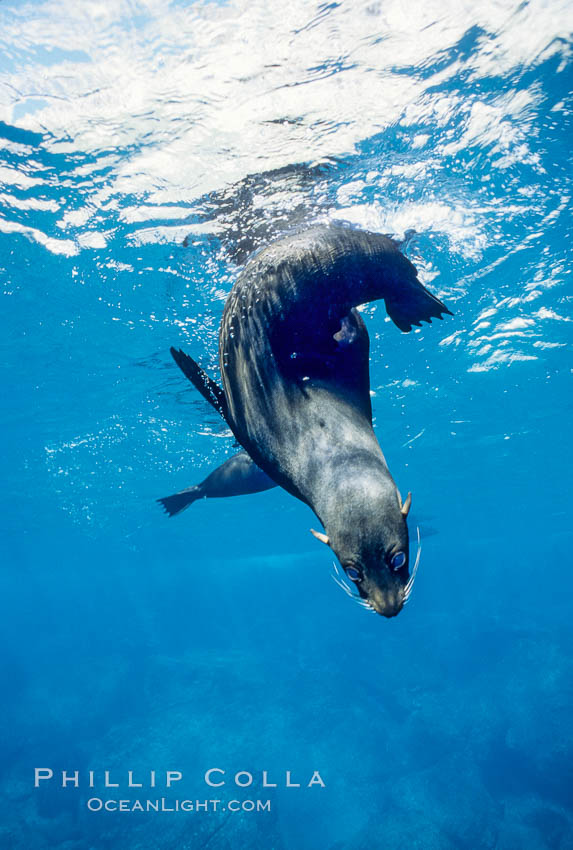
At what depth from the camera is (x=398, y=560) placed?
140 cm

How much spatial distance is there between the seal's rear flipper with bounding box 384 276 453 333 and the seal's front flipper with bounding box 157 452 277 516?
3.50 meters

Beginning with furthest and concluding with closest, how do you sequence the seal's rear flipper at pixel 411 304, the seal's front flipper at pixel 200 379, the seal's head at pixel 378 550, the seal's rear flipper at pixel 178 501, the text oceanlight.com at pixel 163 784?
1. the text oceanlight.com at pixel 163 784
2. the seal's rear flipper at pixel 178 501
3. the seal's rear flipper at pixel 411 304
4. the seal's front flipper at pixel 200 379
5. the seal's head at pixel 378 550

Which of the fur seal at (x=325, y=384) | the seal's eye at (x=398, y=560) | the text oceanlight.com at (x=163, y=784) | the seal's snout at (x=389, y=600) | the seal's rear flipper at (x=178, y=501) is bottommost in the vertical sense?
the text oceanlight.com at (x=163, y=784)

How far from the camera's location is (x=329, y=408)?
186 centimetres

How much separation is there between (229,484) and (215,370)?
544cm

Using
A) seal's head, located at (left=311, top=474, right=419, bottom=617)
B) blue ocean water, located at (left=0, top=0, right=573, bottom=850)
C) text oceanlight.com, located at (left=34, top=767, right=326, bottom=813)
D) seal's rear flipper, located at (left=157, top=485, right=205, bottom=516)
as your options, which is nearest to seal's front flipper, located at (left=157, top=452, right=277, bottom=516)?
seal's rear flipper, located at (left=157, top=485, right=205, bottom=516)

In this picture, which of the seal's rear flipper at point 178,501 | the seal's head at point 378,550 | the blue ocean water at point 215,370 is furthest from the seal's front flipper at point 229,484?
the seal's head at point 378,550

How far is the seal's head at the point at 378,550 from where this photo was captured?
54.0 inches

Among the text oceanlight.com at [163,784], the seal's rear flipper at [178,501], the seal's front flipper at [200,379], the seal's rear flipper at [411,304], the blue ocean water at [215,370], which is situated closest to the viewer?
the seal's front flipper at [200,379]

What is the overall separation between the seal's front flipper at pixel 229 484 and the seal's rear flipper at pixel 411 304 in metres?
3.50

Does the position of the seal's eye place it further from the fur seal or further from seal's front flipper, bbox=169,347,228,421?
seal's front flipper, bbox=169,347,228,421

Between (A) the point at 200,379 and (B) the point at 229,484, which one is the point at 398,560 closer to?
(A) the point at 200,379

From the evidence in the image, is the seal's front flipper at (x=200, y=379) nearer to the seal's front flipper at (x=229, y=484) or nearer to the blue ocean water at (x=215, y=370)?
the seal's front flipper at (x=229, y=484)

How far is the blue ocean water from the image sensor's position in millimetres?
5391
